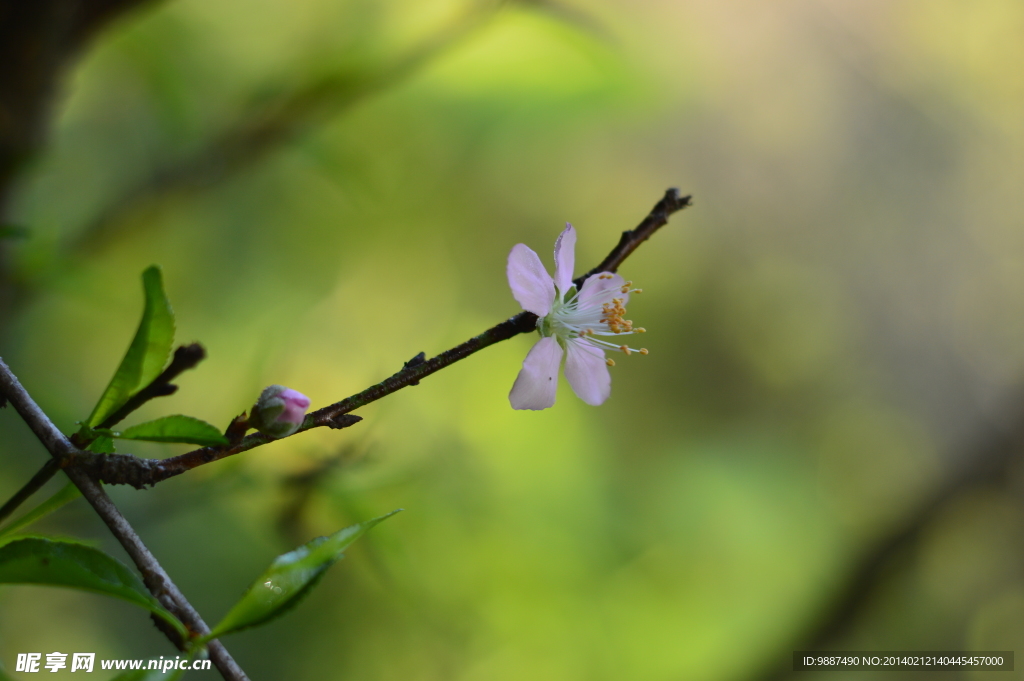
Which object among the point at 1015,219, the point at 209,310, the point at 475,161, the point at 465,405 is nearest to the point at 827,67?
the point at 1015,219

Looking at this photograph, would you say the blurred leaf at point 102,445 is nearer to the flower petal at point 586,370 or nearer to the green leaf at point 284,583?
the green leaf at point 284,583

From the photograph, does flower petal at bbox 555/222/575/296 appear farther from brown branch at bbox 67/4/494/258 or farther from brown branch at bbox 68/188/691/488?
brown branch at bbox 67/4/494/258

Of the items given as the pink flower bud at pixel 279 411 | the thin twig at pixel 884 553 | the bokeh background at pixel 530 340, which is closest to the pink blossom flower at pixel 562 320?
the pink flower bud at pixel 279 411

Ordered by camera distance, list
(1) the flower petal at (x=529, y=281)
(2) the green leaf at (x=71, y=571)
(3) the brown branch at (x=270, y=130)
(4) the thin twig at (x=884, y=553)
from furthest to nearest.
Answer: (4) the thin twig at (x=884, y=553)
(3) the brown branch at (x=270, y=130)
(1) the flower petal at (x=529, y=281)
(2) the green leaf at (x=71, y=571)

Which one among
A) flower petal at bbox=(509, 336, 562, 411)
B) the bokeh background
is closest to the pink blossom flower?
flower petal at bbox=(509, 336, 562, 411)

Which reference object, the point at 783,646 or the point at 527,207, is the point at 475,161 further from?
the point at 783,646
